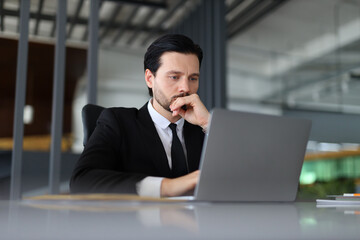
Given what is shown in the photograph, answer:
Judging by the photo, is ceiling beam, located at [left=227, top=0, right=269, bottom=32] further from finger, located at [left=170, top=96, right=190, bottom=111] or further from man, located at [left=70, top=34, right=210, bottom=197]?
finger, located at [left=170, top=96, right=190, bottom=111]

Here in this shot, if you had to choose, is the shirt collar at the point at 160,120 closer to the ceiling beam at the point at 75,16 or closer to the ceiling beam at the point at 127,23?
the ceiling beam at the point at 75,16

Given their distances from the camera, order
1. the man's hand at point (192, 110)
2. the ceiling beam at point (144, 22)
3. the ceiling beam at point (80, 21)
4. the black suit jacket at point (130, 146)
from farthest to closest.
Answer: the ceiling beam at point (144, 22), the ceiling beam at point (80, 21), the man's hand at point (192, 110), the black suit jacket at point (130, 146)

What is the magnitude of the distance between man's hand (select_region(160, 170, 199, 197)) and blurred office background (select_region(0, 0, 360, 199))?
2878mm

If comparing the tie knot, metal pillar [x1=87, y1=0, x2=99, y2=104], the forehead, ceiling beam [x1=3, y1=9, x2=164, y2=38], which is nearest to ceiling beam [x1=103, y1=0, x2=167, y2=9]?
ceiling beam [x1=3, y1=9, x2=164, y2=38]

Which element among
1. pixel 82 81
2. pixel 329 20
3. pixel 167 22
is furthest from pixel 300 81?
pixel 82 81

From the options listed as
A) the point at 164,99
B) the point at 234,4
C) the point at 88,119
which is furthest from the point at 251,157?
the point at 234,4

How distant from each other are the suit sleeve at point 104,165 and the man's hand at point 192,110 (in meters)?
0.25

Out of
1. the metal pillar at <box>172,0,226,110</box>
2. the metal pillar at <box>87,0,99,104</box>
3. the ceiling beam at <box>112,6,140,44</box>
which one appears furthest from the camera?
the ceiling beam at <box>112,6,140,44</box>

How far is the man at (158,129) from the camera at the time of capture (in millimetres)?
1555

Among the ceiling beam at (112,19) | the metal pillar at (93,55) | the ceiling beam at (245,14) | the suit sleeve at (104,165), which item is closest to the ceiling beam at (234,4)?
the ceiling beam at (245,14)

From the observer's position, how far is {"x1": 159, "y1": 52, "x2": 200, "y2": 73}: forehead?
6.02 ft

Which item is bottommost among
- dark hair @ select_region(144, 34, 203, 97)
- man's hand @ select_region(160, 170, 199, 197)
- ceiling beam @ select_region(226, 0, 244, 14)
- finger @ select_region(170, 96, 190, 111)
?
man's hand @ select_region(160, 170, 199, 197)

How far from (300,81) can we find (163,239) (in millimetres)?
5654

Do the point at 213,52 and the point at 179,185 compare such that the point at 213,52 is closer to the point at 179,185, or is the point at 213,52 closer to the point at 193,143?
the point at 193,143
